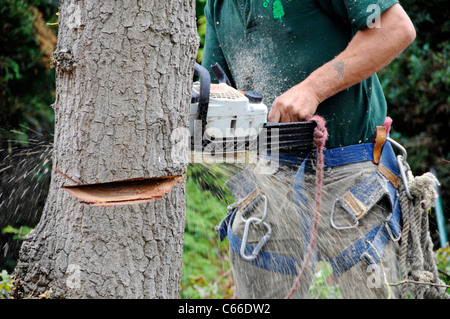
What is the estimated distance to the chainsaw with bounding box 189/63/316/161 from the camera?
67.1 inches

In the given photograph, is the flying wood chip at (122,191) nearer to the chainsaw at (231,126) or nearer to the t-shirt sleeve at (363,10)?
the chainsaw at (231,126)

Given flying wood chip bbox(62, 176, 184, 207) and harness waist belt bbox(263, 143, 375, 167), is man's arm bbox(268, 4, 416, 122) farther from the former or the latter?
flying wood chip bbox(62, 176, 184, 207)

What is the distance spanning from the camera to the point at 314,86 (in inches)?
77.4

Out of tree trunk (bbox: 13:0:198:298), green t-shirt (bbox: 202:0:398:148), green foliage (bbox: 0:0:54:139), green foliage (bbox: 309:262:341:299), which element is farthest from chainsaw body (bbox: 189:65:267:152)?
green foliage (bbox: 0:0:54:139)

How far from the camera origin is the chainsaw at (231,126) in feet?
5.59

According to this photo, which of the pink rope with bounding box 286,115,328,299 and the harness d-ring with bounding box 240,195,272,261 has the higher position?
the pink rope with bounding box 286,115,328,299

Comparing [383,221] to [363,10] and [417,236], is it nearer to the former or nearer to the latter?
[417,236]

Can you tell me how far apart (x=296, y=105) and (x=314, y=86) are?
120mm

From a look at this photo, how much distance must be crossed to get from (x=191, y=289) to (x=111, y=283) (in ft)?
7.86

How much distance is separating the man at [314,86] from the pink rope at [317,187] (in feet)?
0.11

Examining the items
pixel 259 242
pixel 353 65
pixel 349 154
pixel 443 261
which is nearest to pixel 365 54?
pixel 353 65

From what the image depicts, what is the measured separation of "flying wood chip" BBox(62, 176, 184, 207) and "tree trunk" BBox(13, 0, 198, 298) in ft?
0.07

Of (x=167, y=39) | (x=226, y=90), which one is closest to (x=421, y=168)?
(x=226, y=90)

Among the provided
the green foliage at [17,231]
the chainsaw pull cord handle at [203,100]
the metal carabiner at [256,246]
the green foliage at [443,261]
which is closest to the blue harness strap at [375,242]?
the metal carabiner at [256,246]
